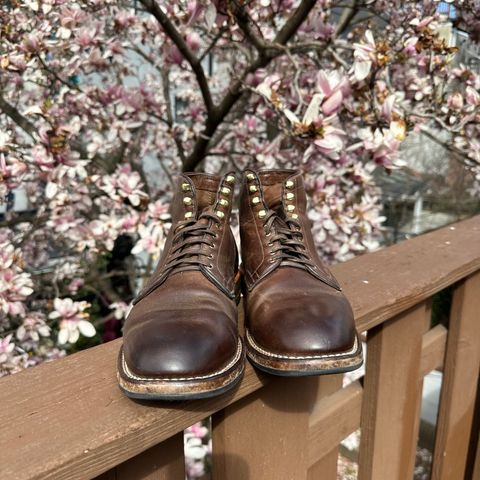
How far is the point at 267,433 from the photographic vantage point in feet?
2.43

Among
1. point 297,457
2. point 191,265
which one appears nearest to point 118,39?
point 191,265

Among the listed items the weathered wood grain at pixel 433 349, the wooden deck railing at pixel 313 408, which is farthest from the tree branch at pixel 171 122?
the weathered wood grain at pixel 433 349

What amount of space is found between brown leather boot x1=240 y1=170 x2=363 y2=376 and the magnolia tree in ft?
1.75

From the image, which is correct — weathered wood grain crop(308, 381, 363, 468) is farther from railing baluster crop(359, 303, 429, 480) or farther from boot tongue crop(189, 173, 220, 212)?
boot tongue crop(189, 173, 220, 212)

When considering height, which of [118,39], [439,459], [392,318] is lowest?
[439,459]

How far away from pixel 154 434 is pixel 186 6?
5.65 ft

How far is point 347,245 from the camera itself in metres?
2.14

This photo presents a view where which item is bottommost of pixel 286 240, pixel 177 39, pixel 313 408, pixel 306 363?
pixel 313 408

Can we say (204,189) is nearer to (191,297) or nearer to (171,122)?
(191,297)

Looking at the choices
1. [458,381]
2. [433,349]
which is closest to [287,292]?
[433,349]

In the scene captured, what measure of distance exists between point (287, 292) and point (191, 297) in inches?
5.7

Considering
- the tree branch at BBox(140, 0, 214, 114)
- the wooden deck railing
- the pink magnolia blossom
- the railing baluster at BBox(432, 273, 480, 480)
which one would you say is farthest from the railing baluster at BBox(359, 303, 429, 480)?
the tree branch at BBox(140, 0, 214, 114)

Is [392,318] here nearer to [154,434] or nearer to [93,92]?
[154,434]

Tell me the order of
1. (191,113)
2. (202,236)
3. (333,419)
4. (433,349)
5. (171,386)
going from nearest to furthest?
(171,386) < (202,236) < (333,419) < (433,349) < (191,113)
